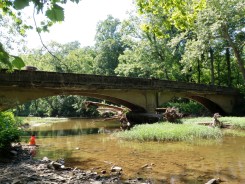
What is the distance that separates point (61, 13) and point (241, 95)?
3836 cm

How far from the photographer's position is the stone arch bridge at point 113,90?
17172 millimetres

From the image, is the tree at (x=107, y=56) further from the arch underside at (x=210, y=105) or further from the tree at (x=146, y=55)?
the arch underside at (x=210, y=105)

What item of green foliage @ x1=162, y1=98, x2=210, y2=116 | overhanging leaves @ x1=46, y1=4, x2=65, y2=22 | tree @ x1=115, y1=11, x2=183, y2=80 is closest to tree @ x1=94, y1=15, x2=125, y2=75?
tree @ x1=115, y1=11, x2=183, y2=80

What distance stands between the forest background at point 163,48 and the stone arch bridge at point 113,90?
244cm

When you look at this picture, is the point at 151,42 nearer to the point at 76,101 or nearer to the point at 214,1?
the point at 214,1

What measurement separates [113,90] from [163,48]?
17.3 meters

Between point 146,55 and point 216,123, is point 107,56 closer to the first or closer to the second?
point 146,55

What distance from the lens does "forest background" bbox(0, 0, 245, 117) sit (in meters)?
8.31

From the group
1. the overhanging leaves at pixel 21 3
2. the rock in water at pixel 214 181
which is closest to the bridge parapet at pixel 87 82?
the rock in water at pixel 214 181

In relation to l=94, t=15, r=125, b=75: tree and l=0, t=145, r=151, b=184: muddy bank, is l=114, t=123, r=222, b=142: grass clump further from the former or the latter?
l=94, t=15, r=125, b=75: tree

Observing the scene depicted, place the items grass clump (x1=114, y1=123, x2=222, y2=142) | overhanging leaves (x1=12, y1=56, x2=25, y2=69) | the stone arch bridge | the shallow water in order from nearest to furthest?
overhanging leaves (x1=12, y1=56, x2=25, y2=69)
the shallow water
grass clump (x1=114, y1=123, x2=222, y2=142)
the stone arch bridge

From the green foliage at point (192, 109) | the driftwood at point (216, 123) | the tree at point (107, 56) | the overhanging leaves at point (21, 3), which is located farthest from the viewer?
the tree at point (107, 56)

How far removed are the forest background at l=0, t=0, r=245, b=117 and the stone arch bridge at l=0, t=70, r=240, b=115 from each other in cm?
244

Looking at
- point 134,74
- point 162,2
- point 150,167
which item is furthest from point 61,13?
point 134,74
